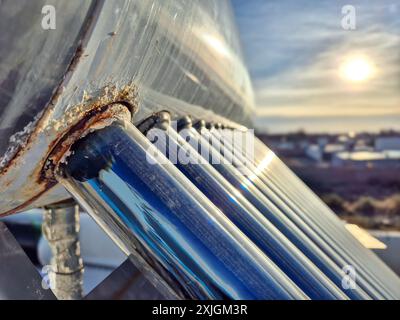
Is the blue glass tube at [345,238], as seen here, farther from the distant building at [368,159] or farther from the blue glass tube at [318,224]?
the distant building at [368,159]

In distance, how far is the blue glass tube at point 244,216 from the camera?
1.59 feet

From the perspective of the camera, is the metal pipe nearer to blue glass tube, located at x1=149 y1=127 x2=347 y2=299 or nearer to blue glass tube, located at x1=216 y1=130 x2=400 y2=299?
blue glass tube, located at x1=216 y1=130 x2=400 y2=299

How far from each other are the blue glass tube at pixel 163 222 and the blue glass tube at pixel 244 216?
0.10m

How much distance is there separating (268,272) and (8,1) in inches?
11.2

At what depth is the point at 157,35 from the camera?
443mm

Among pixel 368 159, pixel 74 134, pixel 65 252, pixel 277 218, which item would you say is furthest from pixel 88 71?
pixel 368 159

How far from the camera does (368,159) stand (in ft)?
37.5

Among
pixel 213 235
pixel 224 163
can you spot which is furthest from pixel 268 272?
pixel 224 163

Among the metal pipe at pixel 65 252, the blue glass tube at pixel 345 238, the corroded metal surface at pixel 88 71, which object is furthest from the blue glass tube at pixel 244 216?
the metal pipe at pixel 65 252

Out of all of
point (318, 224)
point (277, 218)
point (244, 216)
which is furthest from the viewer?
point (318, 224)

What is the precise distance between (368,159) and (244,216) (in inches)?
462

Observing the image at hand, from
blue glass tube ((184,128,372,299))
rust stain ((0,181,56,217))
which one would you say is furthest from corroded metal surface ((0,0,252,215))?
blue glass tube ((184,128,372,299))

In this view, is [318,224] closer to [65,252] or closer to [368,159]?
[65,252]

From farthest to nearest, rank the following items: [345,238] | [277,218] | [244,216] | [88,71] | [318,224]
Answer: [345,238] < [318,224] < [277,218] < [244,216] < [88,71]
